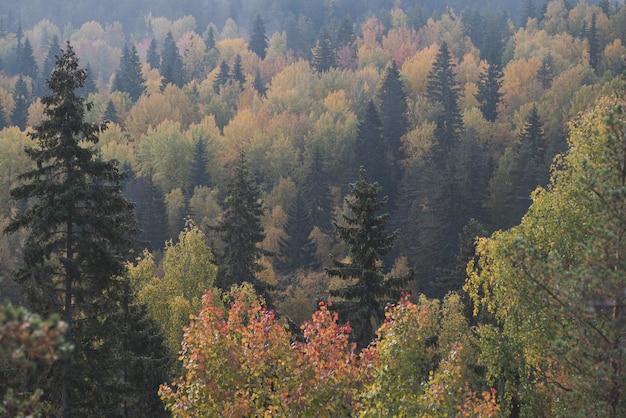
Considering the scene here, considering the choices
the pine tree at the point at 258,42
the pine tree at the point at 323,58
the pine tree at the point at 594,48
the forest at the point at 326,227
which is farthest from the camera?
the pine tree at the point at 258,42

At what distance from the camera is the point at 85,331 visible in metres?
14.9

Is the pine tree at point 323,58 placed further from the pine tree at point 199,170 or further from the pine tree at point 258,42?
the pine tree at point 199,170

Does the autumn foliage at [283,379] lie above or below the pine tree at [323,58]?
below

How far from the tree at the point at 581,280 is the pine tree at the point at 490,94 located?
265 ft

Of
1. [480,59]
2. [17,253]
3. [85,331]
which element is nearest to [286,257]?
[17,253]

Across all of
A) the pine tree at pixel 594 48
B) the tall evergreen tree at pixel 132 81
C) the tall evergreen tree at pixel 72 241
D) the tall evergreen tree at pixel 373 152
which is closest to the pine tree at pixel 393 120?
the tall evergreen tree at pixel 373 152

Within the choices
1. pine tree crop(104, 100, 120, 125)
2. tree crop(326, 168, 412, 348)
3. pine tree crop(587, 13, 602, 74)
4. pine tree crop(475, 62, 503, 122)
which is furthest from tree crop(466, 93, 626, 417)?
pine tree crop(587, 13, 602, 74)

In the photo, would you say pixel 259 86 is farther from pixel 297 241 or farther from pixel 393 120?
→ pixel 297 241

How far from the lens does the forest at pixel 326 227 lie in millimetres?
12727

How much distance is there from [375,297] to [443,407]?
34.8ft

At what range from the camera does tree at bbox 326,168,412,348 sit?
2266 cm

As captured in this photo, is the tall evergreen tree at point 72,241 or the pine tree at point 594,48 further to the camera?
the pine tree at point 594,48

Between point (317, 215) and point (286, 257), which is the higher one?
point (317, 215)

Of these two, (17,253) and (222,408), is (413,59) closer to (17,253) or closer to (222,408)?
(17,253)
